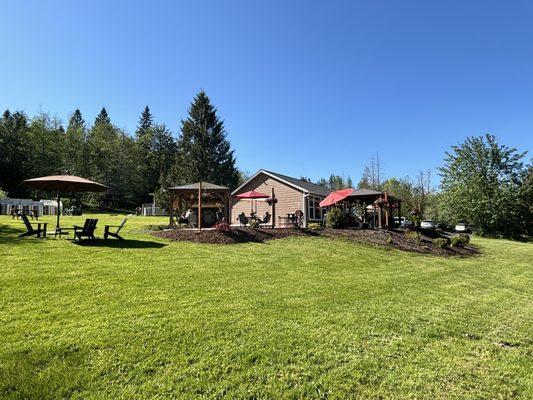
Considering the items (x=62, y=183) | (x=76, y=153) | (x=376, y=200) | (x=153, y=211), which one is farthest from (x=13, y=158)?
(x=376, y=200)

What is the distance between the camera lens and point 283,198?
77.2ft

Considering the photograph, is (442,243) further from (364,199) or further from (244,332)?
(244,332)

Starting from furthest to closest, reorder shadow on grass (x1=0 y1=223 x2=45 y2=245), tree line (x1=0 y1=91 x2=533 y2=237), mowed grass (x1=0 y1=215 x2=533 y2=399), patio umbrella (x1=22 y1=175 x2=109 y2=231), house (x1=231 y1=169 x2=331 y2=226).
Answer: tree line (x1=0 y1=91 x2=533 y2=237)
house (x1=231 y1=169 x2=331 y2=226)
patio umbrella (x1=22 y1=175 x2=109 y2=231)
shadow on grass (x1=0 y1=223 x2=45 y2=245)
mowed grass (x1=0 y1=215 x2=533 y2=399)

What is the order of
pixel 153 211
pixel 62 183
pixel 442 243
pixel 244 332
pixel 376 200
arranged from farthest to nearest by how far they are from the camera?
pixel 153 211, pixel 376 200, pixel 442 243, pixel 62 183, pixel 244 332

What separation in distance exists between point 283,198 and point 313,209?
2.36 meters

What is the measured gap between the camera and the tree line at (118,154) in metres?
40.4

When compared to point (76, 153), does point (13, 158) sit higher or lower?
lower

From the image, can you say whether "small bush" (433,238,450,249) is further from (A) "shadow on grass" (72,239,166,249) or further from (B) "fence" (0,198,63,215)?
(B) "fence" (0,198,63,215)

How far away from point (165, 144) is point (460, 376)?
5468 cm

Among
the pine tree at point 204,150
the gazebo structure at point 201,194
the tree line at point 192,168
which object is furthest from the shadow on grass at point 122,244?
the pine tree at point 204,150

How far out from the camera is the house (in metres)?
22.6

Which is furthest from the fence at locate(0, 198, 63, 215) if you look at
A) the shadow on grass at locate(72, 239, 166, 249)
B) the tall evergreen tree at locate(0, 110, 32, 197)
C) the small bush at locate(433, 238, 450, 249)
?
the small bush at locate(433, 238, 450, 249)

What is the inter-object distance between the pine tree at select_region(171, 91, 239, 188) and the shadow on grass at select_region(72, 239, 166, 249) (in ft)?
95.8

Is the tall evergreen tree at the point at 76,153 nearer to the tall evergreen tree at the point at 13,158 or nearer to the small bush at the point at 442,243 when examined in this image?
the tall evergreen tree at the point at 13,158
